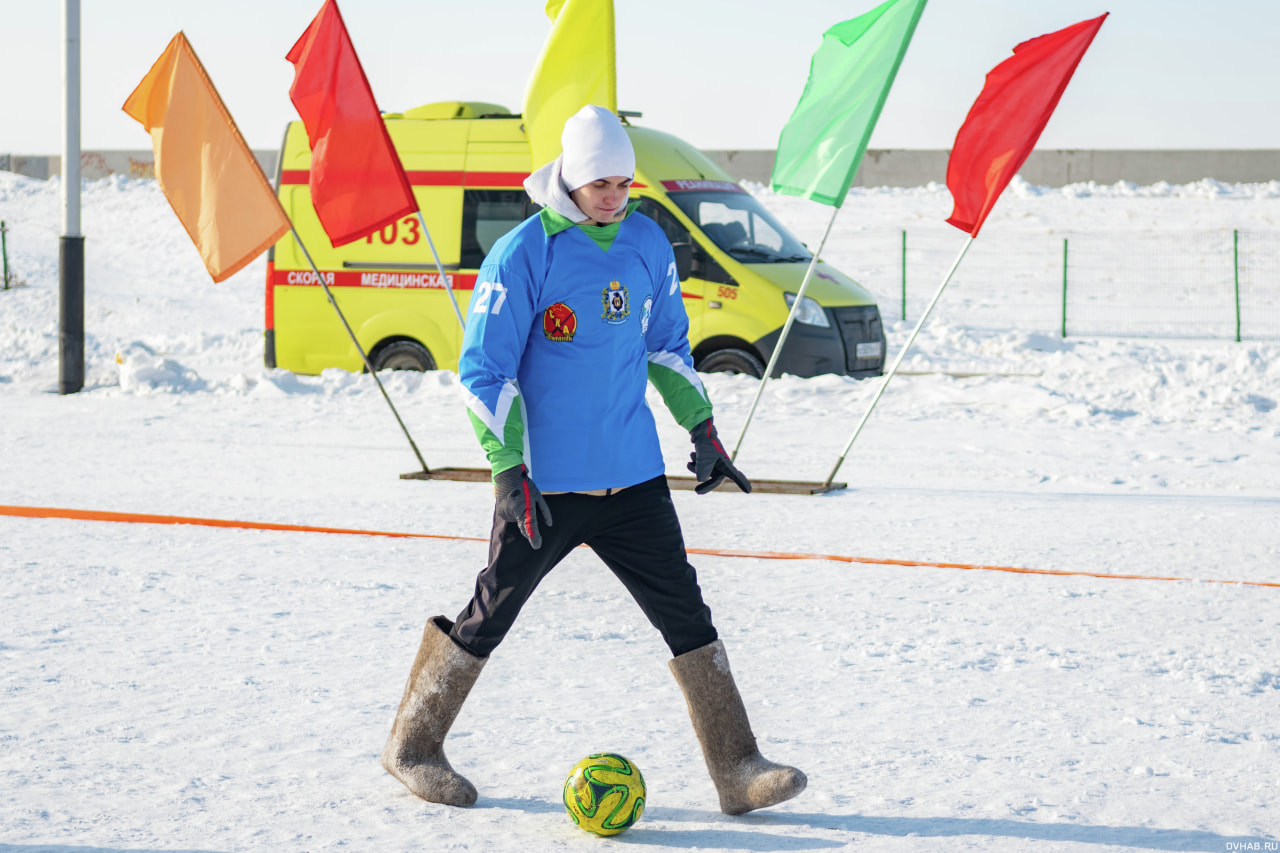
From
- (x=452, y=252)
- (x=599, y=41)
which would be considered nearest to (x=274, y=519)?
(x=599, y=41)

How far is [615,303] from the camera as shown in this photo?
323 cm

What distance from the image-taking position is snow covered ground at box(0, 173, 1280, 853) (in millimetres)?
3197

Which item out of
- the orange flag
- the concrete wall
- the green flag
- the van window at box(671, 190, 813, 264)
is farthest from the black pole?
the concrete wall

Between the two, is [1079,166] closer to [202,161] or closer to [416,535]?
[202,161]

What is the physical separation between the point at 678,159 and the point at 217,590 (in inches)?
302

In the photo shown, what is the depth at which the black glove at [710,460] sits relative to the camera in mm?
3434

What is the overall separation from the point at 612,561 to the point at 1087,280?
23094mm

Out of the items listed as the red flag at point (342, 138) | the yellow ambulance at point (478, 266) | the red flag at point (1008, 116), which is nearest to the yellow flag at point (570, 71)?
the red flag at point (342, 138)

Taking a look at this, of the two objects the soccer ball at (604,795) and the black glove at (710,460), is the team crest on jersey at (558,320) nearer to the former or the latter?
the black glove at (710,460)

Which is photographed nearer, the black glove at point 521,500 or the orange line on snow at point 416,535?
the black glove at point 521,500

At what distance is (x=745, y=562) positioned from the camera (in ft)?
19.6

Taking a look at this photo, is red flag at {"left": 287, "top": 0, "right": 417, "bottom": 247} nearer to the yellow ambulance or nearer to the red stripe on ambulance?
the yellow ambulance

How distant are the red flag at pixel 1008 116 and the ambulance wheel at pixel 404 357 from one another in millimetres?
6413

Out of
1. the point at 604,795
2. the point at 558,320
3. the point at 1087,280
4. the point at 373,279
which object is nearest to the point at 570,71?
the point at 558,320
